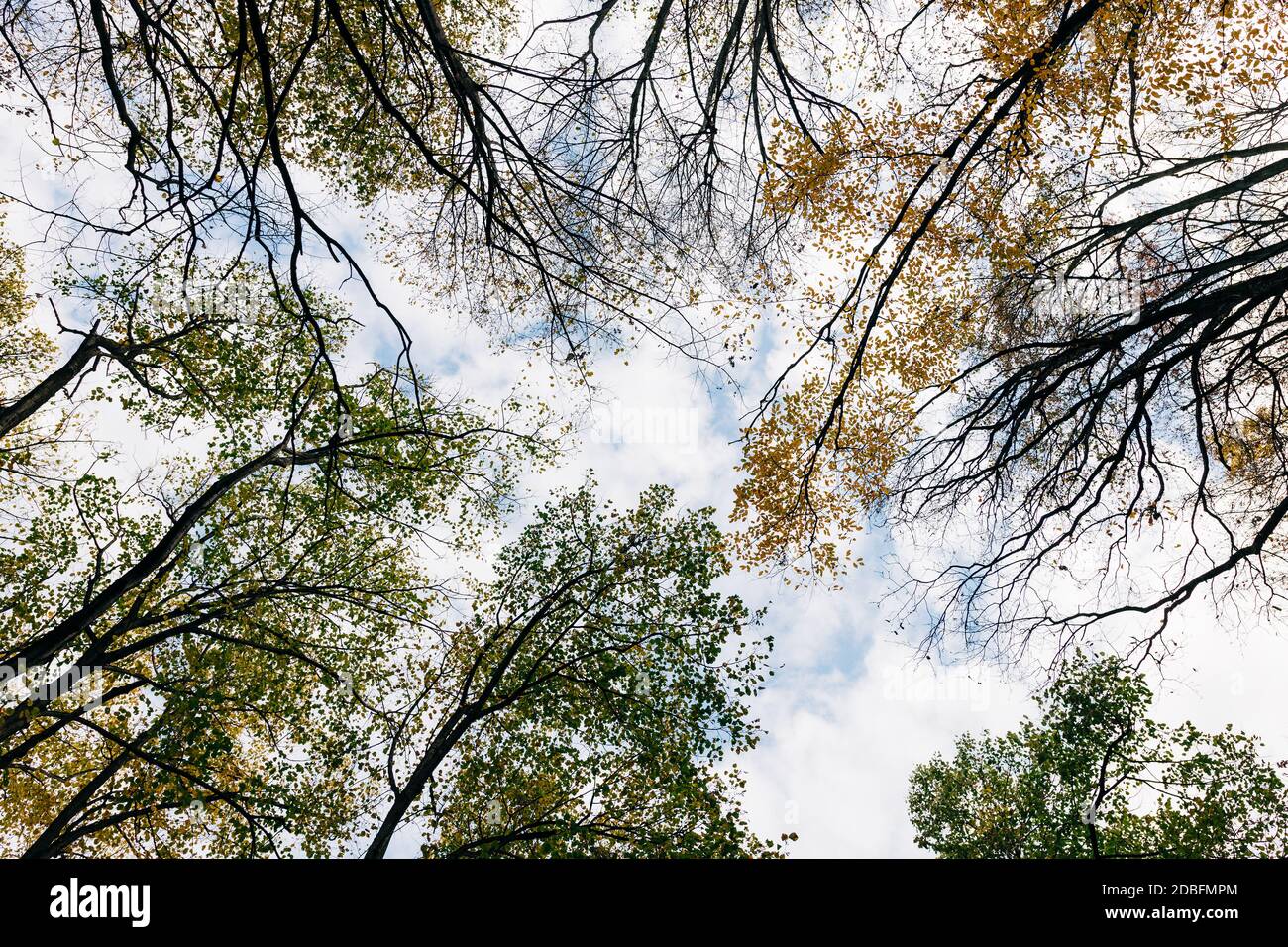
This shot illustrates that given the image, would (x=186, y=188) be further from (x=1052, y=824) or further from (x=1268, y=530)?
(x=1052, y=824)

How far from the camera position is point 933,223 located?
6543 millimetres

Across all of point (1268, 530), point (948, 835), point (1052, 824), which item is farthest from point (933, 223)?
point (948, 835)

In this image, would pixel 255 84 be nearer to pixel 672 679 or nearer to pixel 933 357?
pixel 933 357
